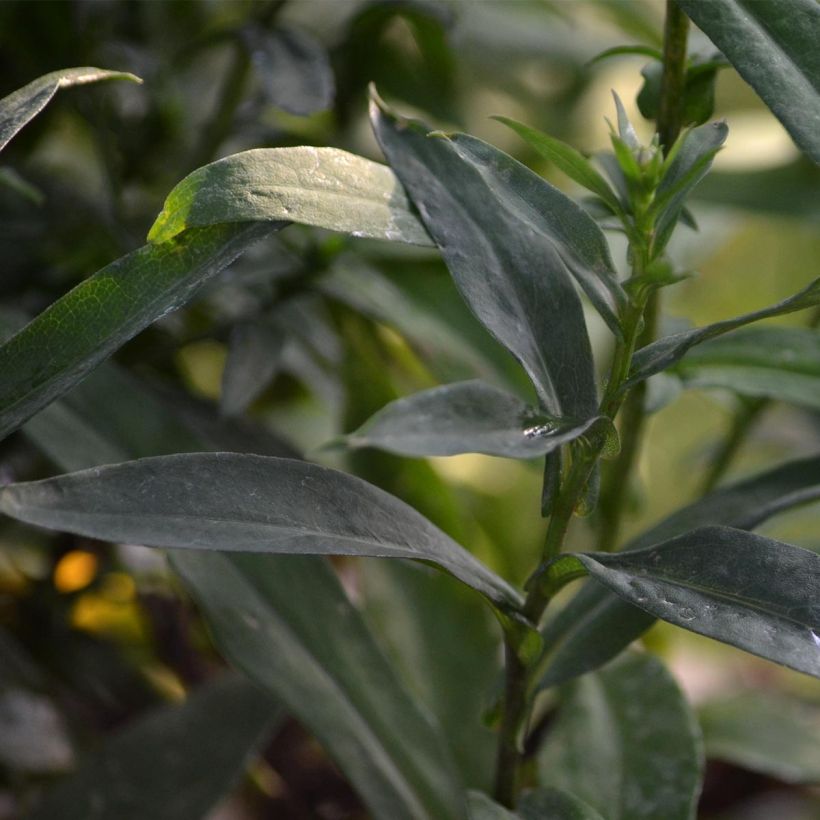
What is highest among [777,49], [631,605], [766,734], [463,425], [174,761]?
[777,49]

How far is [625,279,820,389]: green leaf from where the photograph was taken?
0.35 meters

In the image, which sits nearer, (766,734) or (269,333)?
(269,333)

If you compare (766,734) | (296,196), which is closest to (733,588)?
(296,196)

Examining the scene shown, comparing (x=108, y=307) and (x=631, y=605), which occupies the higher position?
(x=108, y=307)

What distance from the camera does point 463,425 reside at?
1.28ft

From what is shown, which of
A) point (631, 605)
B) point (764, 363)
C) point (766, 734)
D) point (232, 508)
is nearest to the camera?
point (232, 508)

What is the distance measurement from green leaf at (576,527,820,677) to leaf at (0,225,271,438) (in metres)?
0.18

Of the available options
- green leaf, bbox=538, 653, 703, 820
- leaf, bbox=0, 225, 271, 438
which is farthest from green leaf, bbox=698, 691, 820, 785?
leaf, bbox=0, 225, 271, 438

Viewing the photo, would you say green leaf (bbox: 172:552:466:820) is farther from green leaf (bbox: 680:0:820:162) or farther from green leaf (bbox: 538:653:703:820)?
green leaf (bbox: 680:0:820:162)

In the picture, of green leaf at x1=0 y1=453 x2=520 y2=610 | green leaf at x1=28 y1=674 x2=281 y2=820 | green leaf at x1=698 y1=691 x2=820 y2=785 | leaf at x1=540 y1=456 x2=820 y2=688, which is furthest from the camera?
green leaf at x1=698 y1=691 x2=820 y2=785

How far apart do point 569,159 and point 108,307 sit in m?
0.18

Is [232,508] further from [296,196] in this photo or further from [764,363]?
[764,363]

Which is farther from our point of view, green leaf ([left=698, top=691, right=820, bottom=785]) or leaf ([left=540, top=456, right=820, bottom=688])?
green leaf ([left=698, top=691, right=820, bottom=785])

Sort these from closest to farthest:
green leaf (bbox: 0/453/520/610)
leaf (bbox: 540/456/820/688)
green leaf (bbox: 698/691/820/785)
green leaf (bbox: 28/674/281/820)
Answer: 1. green leaf (bbox: 0/453/520/610)
2. leaf (bbox: 540/456/820/688)
3. green leaf (bbox: 28/674/281/820)
4. green leaf (bbox: 698/691/820/785)
